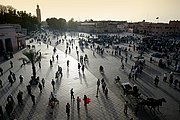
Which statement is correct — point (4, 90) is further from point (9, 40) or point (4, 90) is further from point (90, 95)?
point (9, 40)

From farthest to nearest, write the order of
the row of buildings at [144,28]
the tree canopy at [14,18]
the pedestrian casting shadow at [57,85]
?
1. the row of buildings at [144,28]
2. the tree canopy at [14,18]
3. the pedestrian casting shadow at [57,85]

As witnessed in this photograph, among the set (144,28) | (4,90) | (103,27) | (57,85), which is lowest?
(4,90)

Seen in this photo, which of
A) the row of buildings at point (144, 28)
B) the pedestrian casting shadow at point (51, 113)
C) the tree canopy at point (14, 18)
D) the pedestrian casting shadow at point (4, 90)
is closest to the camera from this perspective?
the pedestrian casting shadow at point (51, 113)

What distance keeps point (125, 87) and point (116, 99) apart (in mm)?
1659

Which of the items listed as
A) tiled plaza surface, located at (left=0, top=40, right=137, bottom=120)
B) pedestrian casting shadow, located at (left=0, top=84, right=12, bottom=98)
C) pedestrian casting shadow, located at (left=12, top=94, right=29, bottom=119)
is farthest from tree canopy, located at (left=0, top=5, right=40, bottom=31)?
pedestrian casting shadow, located at (left=12, top=94, right=29, bottom=119)

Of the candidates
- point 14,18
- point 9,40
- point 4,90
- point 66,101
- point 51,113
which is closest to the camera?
point 51,113

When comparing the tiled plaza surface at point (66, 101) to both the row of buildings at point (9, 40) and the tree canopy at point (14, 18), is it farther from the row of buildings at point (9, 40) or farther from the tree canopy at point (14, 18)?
the tree canopy at point (14, 18)

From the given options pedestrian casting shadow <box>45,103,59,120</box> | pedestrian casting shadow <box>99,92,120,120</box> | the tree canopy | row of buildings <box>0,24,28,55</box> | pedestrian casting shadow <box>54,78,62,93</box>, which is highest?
the tree canopy

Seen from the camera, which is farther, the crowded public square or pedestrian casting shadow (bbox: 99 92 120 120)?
the crowded public square

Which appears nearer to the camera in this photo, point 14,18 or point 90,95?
point 90,95

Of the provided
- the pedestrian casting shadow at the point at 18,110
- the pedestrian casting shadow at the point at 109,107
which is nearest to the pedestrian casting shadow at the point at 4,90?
the pedestrian casting shadow at the point at 18,110

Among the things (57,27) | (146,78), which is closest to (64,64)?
(146,78)

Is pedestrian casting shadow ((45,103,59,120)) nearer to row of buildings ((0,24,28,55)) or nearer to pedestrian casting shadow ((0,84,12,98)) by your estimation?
pedestrian casting shadow ((0,84,12,98))

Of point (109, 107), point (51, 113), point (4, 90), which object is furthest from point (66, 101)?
point (4, 90)
